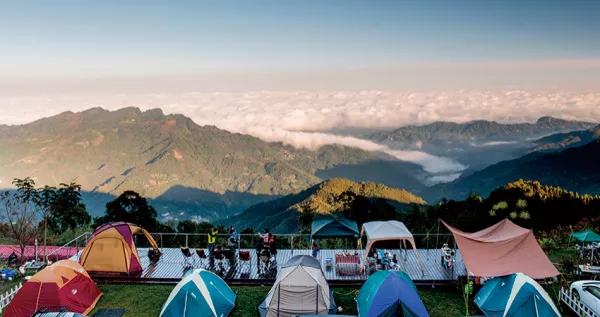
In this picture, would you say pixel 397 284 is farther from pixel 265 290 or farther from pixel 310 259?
pixel 265 290

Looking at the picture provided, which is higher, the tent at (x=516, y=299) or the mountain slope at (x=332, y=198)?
the tent at (x=516, y=299)

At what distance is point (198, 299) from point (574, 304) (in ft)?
41.6

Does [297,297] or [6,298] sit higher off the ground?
[297,297]

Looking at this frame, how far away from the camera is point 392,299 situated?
45.6 feet

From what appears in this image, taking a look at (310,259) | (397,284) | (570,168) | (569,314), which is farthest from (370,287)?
(570,168)

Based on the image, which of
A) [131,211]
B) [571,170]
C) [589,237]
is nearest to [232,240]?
[589,237]

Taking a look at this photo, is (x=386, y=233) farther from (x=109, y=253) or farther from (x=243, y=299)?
(x=109, y=253)

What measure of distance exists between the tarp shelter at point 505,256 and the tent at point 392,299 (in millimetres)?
2866

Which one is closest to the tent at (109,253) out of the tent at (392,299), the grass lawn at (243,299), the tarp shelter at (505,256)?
the grass lawn at (243,299)

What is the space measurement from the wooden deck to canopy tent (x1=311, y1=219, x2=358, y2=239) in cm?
125

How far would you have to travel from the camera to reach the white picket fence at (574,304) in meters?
14.3

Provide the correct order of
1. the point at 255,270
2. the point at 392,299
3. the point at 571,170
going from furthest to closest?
the point at 571,170 < the point at 255,270 < the point at 392,299

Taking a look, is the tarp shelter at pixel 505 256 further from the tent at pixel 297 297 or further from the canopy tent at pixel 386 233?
the tent at pixel 297 297

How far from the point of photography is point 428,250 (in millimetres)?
21656
